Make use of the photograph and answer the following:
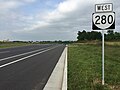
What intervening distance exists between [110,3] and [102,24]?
80cm

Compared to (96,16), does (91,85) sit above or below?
below

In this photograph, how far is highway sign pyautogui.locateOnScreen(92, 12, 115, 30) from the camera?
382 inches

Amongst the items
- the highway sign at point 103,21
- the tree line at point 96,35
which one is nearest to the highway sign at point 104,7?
the highway sign at point 103,21

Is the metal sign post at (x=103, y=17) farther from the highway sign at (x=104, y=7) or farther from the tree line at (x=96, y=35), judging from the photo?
the tree line at (x=96, y=35)

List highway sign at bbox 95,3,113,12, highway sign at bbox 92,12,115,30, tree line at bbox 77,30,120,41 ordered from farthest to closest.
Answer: tree line at bbox 77,30,120,41, highway sign at bbox 95,3,113,12, highway sign at bbox 92,12,115,30

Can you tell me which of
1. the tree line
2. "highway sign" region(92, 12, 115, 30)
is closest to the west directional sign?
"highway sign" region(92, 12, 115, 30)

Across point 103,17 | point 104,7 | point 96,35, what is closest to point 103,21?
point 103,17

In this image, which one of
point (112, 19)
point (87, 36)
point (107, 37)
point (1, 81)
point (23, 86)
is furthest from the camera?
point (87, 36)

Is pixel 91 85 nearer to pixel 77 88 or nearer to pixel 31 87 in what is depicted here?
pixel 77 88

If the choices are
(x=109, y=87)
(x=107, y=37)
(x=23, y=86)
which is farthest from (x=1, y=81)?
(x=107, y=37)

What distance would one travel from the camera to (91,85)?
10398 mm

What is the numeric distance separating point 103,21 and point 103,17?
140mm

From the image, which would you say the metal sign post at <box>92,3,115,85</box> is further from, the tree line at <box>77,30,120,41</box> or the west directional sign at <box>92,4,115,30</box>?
the tree line at <box>77,30,120,41</box>

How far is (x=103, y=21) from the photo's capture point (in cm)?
980
